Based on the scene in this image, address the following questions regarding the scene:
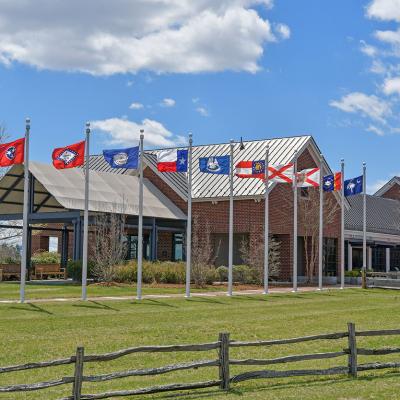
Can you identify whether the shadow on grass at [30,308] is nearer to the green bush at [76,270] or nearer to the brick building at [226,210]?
the green bush at [76,270]

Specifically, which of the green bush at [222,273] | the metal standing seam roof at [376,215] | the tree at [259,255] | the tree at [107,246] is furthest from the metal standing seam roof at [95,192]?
the metal standing seam roof at [376,215]

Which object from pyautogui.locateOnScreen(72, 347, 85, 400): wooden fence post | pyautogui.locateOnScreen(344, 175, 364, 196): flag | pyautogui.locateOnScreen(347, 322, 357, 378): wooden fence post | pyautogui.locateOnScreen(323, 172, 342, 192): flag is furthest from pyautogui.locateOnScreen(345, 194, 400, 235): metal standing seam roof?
pyautogui.locateOnScreen(72, 347, 85, 400): wooden fence post

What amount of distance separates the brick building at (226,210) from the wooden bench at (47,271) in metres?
1.47

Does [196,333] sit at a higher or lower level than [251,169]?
lower

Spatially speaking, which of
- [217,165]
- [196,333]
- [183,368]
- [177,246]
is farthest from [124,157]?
[177,246]

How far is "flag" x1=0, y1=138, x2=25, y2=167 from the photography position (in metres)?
23.8

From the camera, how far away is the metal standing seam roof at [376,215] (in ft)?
167

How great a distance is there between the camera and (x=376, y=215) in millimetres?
55438

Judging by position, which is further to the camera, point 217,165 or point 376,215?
point 376,215

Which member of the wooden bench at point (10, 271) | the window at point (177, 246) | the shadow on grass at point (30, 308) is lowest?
the shadow on grass at point (30, 308)

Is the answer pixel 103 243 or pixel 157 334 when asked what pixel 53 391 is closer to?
pixel 157 334

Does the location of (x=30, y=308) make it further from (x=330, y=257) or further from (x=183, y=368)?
(x=330, y=257)

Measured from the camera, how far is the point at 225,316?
22.0 metres

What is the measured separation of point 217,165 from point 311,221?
50.4ft
